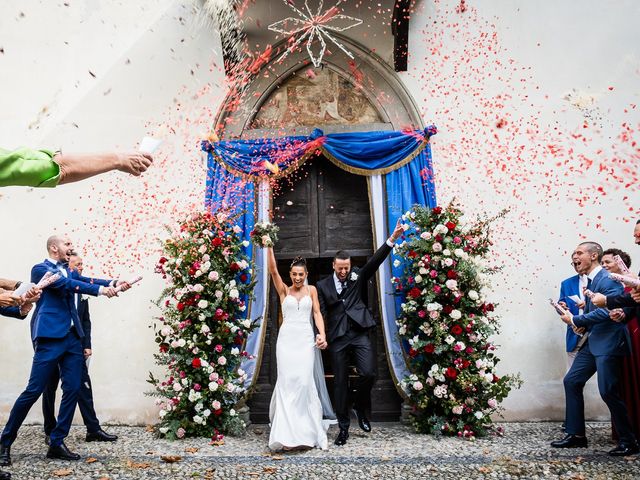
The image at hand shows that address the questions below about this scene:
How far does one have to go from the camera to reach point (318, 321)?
618 cm

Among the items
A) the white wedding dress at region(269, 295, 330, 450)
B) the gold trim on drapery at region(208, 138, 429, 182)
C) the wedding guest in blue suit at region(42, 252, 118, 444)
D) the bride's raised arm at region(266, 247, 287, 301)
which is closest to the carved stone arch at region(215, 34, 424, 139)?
the gold trim on drapery at region(208, 138, 429, 182)

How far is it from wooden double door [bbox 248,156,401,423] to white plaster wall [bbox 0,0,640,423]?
106cm

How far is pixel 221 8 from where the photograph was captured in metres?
7.08

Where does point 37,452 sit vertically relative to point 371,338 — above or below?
below

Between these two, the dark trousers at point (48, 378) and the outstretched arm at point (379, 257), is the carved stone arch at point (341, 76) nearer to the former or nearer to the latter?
the outstretched arm at point (379, 257)

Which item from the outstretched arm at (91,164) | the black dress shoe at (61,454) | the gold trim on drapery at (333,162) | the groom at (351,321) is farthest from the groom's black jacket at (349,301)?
the outstretched arm at (91,164)

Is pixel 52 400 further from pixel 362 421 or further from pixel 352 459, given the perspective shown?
pixel 362 421

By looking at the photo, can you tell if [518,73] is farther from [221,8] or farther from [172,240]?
[172,240]

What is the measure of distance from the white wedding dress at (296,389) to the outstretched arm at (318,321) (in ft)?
0.24

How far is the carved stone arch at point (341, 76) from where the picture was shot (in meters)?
7.14

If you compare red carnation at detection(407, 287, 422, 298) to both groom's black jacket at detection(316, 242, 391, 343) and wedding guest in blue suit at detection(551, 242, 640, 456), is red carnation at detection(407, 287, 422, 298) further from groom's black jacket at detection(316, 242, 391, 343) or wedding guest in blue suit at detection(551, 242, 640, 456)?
wedding guest in blue suit at detection(551, 242, 640, 456)

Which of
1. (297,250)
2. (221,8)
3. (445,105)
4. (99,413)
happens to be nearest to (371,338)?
(297,250)

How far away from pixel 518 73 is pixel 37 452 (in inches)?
265

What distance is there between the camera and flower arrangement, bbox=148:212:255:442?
606 centimetres
